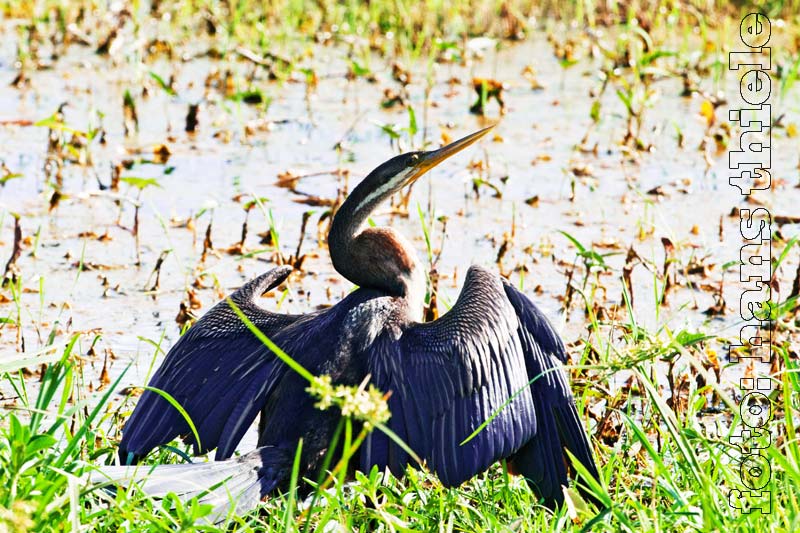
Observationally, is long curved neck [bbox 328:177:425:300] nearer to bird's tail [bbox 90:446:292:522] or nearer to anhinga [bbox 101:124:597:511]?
anhinga [bbox 101:124:597:511]

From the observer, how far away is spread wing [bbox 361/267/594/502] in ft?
11.1

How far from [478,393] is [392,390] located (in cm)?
24

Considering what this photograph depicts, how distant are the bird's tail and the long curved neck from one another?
87 centimetres

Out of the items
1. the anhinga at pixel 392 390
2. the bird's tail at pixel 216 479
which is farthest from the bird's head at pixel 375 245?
the bird's tail at pixel 216 479

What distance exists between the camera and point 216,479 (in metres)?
3.15

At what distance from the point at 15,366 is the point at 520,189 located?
4.38 metres

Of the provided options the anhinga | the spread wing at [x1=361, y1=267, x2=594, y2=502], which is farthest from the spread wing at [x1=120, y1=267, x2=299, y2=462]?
the spread wing at [x1=361, y1=267, x2=594, y2=502]

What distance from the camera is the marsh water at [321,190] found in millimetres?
5402

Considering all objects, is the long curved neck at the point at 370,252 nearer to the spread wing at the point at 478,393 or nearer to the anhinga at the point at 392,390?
the anhinga at the point at 392,390

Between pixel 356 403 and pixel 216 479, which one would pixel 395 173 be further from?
pixel 356 403

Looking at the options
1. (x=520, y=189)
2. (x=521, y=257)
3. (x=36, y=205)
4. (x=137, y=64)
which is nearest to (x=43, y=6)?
(x=137, y=64)

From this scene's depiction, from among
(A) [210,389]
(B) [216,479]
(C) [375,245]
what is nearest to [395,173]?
(C) [375,245]

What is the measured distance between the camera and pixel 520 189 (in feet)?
22.9

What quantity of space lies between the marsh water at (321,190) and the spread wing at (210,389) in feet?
1.51
